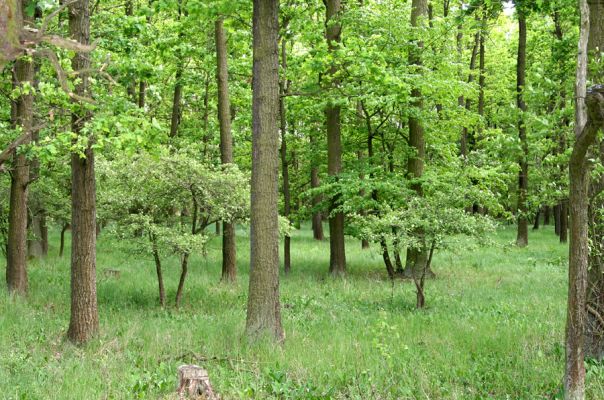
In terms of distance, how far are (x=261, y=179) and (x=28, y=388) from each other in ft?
14.6

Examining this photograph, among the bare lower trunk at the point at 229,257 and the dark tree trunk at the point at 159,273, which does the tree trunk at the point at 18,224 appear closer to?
the dark tree trunk at the point at 159,273

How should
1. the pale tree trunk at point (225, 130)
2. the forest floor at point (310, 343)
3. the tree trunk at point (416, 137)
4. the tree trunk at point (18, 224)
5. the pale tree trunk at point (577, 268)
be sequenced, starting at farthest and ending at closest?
1. the tree trunk at point (416, 137)
2. the pale tree trunk at point (225, 130)
3. the tree trunk at point (18, 224)
4. the forest floor at point (310, 343)
5. the pale tree trunk at point (577, 268)

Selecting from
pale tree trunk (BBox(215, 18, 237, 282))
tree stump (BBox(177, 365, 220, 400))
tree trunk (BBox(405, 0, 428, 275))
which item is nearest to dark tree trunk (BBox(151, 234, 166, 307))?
pale tree trunk (BBox(215, 18, 237, 282))

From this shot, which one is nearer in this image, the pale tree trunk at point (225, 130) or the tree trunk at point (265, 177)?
the tree trunk at point (265, 177)

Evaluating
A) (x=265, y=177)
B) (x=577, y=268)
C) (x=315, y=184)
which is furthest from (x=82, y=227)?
(x=315, y=184)

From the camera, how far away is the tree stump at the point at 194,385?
6422 millimetres

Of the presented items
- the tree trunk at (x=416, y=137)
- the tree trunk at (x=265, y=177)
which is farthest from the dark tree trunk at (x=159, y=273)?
the tree trunk at (x=416, y=137)

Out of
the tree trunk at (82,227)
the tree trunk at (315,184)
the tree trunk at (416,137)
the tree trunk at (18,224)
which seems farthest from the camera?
the tree trunk at (315,184)

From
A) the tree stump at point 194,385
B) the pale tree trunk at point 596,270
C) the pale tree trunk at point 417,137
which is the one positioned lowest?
the tree stump at point 194,385

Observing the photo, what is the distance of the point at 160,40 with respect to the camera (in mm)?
11531

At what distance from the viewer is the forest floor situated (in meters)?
6.86

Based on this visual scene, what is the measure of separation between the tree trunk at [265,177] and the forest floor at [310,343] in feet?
1.78

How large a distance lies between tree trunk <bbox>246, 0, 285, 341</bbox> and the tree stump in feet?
8.79

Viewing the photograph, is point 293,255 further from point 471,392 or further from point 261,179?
point 471,392
